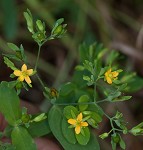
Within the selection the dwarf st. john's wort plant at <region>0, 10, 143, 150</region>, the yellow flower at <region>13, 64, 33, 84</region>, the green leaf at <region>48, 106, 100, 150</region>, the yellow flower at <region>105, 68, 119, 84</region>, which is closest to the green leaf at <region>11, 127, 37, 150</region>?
the dwarf st. john's wort plant at <region>0, 10, 143, 150</region>

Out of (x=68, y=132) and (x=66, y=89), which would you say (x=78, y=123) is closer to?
(x=68, y=132)

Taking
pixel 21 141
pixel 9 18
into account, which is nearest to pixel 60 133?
pixel 21 141

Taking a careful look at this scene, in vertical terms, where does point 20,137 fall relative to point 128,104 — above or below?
above

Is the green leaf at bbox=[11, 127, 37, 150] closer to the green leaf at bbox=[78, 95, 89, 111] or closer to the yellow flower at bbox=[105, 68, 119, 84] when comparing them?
the green leaf at bbox=[78, 95, 89, 111]

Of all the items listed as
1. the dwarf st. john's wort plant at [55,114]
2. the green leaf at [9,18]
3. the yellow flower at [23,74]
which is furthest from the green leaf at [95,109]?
the green leaf at [9,18]

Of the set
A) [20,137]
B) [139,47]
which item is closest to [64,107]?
[20,137]

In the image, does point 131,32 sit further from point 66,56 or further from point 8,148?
point 8,148
